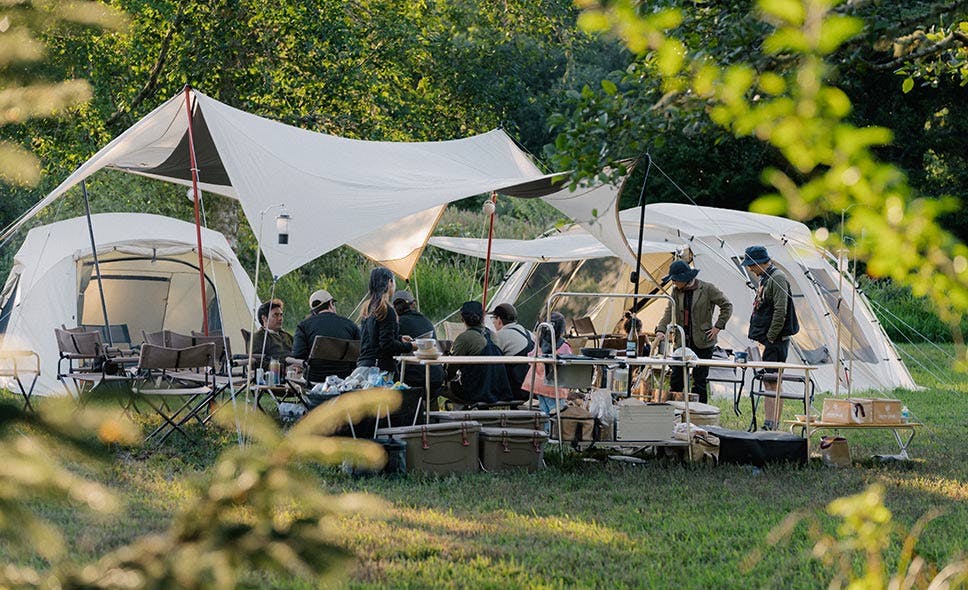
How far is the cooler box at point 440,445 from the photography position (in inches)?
284

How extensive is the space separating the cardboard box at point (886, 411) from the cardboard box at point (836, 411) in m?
0.18

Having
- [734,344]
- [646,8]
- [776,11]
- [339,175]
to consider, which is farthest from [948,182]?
[776,11]

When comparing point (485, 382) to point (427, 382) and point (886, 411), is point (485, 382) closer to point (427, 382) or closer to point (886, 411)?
point (427, 382)

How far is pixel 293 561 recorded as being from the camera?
1.37 meters

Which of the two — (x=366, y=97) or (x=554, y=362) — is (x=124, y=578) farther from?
(x=366, y=97)

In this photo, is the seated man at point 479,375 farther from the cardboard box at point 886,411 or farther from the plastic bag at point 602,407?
the cardboard box at point 886,411

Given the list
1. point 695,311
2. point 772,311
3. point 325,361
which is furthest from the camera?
point 695,311

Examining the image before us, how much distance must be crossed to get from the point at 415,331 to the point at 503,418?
4.76ft

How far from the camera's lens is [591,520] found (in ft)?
19.4

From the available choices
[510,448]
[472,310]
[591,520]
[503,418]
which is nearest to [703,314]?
[472,310]

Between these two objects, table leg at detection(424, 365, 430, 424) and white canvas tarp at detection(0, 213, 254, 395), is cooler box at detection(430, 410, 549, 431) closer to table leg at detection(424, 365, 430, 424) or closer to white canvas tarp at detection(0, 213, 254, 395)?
table leg at detection(424, 365, 430, 424)

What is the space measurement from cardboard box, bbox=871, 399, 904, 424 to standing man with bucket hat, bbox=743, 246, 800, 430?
1.50 metres

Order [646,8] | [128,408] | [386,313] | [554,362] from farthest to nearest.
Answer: [386,313]
[554,362]
[646,8]
[128,408]

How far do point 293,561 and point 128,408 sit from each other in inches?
16.0
